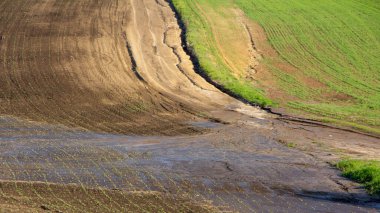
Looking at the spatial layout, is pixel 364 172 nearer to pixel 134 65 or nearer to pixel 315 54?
pixel 134 65

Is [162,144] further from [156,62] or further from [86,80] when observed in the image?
[156,62]

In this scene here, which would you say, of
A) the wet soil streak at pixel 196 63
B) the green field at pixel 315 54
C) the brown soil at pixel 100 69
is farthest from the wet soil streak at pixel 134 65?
the green field at pixel 315 54

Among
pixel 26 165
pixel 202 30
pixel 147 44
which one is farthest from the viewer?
pixel 202 30

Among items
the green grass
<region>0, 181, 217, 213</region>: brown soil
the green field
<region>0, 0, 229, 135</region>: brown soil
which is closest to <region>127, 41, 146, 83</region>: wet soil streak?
<region>0, 0, 229, 135</region>: brown soil

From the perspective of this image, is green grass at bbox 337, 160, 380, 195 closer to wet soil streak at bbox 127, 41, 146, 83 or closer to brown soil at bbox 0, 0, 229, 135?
brown soil at bbox 0, 0, 229, 135

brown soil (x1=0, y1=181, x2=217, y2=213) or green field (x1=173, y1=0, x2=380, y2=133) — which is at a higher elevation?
green field (x1=173, y1=0, x2=380, y2=133)

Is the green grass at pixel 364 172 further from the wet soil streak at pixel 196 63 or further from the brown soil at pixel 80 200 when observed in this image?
the wet soil streak at pixel 196 63

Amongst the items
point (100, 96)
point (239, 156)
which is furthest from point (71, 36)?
point (239, 156)
